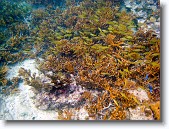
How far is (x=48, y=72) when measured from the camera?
159 inches

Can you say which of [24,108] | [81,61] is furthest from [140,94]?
[24,108]

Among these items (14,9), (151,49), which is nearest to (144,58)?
(151,49)

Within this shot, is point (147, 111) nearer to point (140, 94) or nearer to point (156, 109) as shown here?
point (156, 109)

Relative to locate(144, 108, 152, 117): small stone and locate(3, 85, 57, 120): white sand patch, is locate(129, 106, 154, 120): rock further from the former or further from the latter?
A: locate(3, 85, 57, 120): white sand patch

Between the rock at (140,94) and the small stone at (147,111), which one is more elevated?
the rock at (140,94)

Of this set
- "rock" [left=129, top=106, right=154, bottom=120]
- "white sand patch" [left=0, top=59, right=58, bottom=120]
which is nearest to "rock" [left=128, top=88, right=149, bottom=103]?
"rock" [left=129, top=106, right=154, bottom=120]

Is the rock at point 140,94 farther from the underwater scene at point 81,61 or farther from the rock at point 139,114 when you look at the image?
the rock at point 139,114

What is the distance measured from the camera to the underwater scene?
353 centimetres

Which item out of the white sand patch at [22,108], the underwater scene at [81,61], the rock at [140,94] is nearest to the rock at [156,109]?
the underwater scene at [81,61]

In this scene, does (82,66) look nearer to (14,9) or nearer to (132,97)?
(132,97)

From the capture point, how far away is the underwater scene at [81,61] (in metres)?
3.53

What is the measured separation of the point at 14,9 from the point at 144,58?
3454mm

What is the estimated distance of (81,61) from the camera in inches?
159

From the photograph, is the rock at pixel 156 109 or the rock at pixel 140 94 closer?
the rock at pixel 156 109
